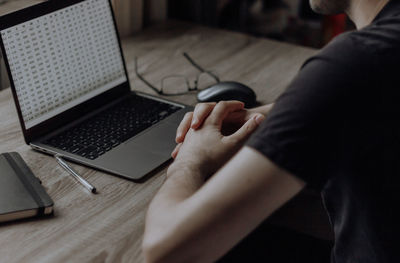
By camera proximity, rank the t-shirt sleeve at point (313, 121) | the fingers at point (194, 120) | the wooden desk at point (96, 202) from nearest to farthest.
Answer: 1. the t-shirt sleeve at point (313, 121)
2. the wooden desk at point (96, 202)
3. the fingers at point (194, 120)

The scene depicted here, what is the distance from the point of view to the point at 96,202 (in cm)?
92

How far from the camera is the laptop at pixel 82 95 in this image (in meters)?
1.03

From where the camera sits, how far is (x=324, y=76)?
668 millimetres

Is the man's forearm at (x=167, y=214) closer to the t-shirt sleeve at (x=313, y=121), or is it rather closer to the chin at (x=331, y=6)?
the t-shirt sleeve at (x=313, y=121)

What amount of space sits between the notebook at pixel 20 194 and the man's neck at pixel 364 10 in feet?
1.98

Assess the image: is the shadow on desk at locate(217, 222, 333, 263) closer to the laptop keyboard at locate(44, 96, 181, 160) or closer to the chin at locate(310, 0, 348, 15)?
the laptop keyboard at locate(44, 96, 181, 160)

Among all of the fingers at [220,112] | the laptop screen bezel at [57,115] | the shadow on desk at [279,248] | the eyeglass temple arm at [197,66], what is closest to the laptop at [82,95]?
the laptop screen bezel at [57,115]

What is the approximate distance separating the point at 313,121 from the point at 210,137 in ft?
1.16

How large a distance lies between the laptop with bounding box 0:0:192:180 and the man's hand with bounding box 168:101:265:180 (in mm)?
72

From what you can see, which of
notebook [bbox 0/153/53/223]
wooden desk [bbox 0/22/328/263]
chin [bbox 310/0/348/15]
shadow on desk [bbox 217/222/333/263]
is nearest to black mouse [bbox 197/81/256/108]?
wooden desk [bbox 0/22/328/263]

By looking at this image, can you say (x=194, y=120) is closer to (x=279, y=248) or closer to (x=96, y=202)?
(x=96, y=202)

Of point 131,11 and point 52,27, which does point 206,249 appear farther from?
point 131,11

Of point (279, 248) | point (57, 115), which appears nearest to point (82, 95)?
point (57, 115)

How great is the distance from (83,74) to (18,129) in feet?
0.60
